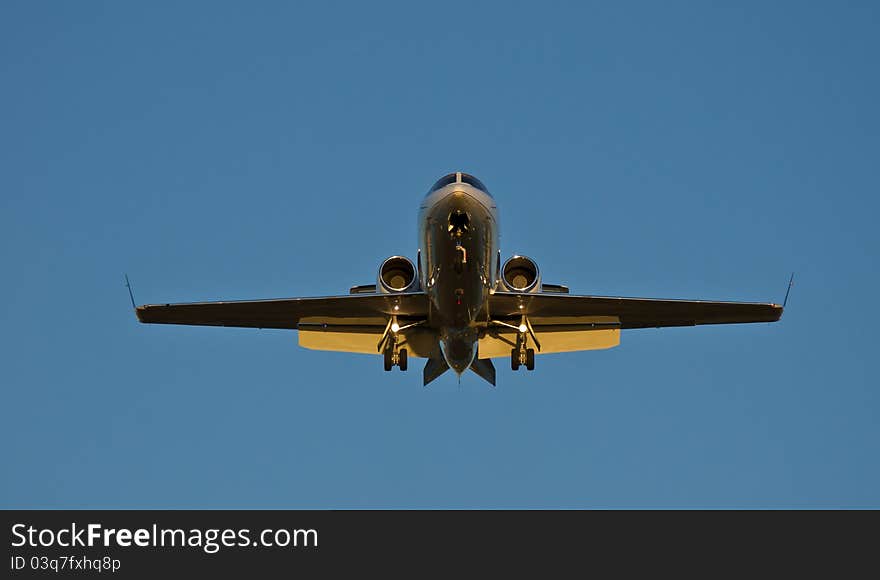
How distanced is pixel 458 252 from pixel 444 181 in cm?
223

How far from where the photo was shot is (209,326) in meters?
47.4

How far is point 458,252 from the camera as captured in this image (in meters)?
43.1

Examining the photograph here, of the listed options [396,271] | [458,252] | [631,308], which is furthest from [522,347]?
[458,252]

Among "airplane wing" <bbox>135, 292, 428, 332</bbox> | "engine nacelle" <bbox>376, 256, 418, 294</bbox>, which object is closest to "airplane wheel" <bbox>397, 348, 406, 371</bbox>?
"airplane wing" <bbox>135, 292, 428, 332</bbox>

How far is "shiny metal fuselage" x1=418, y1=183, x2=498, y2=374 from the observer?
142 ft

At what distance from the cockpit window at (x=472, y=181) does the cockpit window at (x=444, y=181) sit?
0.23 meters

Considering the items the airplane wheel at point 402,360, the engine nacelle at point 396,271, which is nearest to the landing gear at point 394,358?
the airplane wheel at point 402,360

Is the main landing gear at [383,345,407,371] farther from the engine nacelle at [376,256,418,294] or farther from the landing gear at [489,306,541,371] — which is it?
the landing gear at [489,306,541,371]

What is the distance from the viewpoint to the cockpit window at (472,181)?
4440 centimetres

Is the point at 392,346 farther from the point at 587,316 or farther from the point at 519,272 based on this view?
the point at 587,316

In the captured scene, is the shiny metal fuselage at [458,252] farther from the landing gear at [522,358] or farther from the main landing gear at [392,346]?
the landing gear at [522,358]
